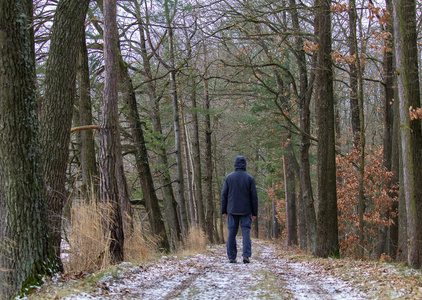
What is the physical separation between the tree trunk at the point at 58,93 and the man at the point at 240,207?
3724 millimetres

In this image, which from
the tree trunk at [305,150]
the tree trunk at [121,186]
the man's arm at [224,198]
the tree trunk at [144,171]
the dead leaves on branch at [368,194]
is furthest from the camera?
the dead leaves on branch at [368,194]

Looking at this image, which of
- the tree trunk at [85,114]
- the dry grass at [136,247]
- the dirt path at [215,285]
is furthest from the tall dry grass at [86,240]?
the tree trunk at [85,114]

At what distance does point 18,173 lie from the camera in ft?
14.0

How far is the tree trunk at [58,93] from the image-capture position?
553cm

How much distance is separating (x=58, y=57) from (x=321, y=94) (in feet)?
19.9

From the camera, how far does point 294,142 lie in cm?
1892

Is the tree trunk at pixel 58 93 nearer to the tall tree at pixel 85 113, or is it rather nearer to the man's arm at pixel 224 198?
the man's arm at pixel 224 198

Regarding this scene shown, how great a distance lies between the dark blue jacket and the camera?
8.11m

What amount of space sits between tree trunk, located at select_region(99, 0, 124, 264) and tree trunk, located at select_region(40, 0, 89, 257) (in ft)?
2.21

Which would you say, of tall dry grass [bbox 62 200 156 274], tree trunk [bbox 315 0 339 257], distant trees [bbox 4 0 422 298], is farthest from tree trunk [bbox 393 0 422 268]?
tall dry grass [bbox 62 200 156 274]

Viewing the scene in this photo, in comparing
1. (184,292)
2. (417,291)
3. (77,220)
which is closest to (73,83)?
(77,220)

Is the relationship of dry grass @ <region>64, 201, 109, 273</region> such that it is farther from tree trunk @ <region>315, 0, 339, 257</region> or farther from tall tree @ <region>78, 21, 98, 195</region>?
tree trunk @ <region>315, 0, 339, 257</region>

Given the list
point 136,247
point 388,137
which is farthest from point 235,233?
point 388,137

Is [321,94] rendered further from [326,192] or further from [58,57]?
[58,57]
